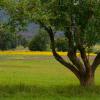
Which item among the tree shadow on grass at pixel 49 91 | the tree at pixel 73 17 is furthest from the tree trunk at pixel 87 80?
the tree at pixel 73 17

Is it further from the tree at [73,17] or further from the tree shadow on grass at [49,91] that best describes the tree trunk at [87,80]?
the tree at [73,17]

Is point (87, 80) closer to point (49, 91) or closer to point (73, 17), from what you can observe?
point (49, 91)

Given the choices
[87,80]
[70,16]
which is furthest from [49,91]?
[70,16]

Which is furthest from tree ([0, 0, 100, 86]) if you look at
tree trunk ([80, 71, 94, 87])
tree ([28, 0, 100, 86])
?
tree trunk ([80, 71, 94, 87])

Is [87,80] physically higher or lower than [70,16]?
lower

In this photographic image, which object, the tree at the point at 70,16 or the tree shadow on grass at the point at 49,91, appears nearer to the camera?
the tree shadow on grass at the point at 49,91

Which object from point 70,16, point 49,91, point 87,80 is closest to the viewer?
point 70,16

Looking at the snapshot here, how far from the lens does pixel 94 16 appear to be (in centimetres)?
2391

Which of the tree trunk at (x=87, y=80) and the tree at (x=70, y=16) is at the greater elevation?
the tree at (x=70, y=16)

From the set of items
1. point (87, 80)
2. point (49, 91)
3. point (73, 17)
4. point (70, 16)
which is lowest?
point (87, 80)

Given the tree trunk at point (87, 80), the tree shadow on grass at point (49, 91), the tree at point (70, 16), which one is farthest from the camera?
the tree trunk at point (87, 80)

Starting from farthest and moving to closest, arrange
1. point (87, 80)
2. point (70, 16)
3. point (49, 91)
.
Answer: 1. point (87, 80)
2. point (49, 91)
3. point (70, 16)

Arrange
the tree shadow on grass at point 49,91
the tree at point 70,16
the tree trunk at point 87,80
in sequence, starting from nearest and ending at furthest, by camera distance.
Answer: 1. the tree shadow on grass at point 49,91
2. the tree at point 70,16
3. the tree trunk at point 87,80

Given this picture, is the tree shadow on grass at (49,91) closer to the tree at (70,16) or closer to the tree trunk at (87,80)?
the tree trunk at (87,80)
